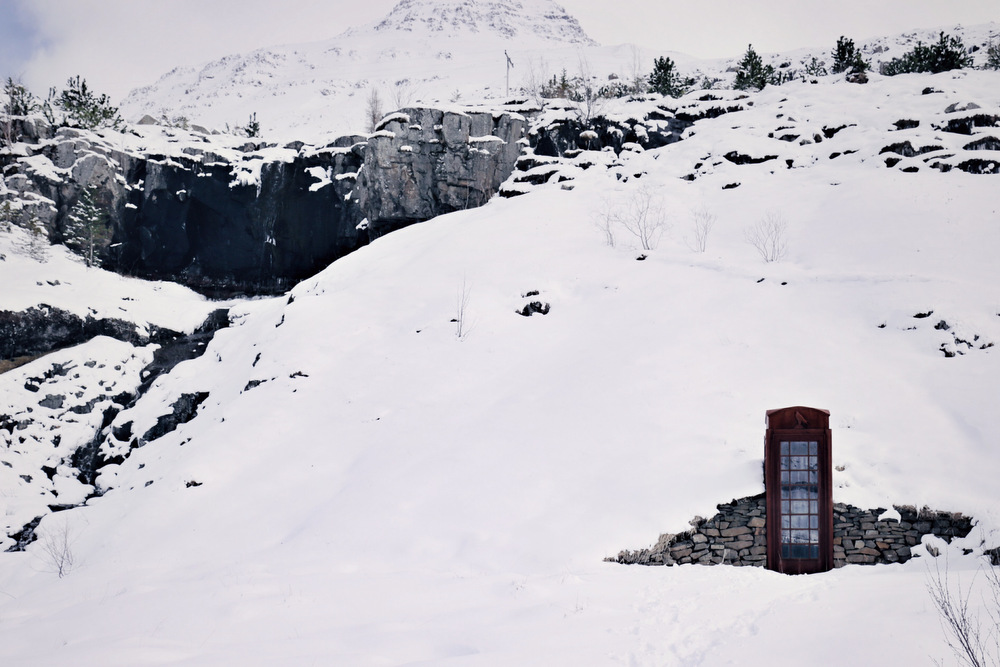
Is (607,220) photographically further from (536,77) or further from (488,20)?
(488,20)

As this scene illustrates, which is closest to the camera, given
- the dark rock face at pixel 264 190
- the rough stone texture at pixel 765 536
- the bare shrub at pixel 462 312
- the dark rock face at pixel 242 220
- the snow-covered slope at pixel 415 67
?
the rough stone texture at pixel 765 536

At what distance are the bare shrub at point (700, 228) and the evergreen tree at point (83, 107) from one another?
3629 centimetres

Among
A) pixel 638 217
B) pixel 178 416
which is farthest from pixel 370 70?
pixel 178 416

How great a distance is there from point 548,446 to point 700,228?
16546 millimetres

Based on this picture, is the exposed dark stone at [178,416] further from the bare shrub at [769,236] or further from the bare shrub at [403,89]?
the bare shrub at [403,89]

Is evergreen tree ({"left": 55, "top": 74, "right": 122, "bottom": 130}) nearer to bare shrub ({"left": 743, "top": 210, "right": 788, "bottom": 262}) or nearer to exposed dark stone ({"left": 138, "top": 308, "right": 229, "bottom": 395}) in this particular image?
exposed dark stone ({"left": 138, "top": 308, "right": 229, "bottom": 395})

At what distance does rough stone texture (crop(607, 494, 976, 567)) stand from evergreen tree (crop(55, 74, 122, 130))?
42.2 m

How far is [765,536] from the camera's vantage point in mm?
11094

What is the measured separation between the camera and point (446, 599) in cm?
896

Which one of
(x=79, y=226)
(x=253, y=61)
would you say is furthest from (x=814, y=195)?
(x=253, y=61)

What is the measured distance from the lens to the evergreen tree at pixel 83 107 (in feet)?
120

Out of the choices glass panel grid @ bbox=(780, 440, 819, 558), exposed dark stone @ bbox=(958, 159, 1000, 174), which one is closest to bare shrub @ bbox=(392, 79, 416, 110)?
exposed dark stone @ bbox=(958, 159, 1000, 174)

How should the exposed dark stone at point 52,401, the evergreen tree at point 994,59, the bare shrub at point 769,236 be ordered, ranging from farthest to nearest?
the evergreen tree at point 994,59 → the exposed dark stone at point 52,401 → the bare shrub at point 769,236

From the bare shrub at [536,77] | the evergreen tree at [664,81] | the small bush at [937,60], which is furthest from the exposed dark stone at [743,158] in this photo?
the small bush at [937,60]
